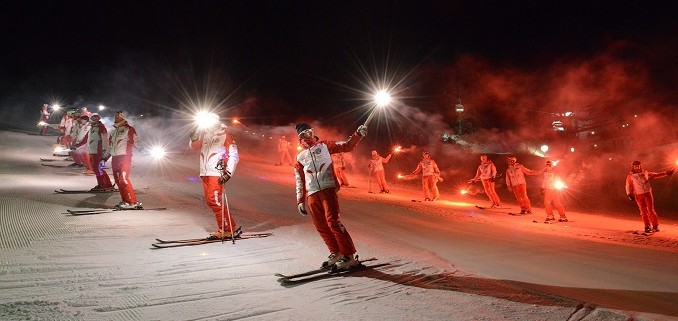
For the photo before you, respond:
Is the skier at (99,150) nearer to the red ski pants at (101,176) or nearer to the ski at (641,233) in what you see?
the red ski pants at (101,176)

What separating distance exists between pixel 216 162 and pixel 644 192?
11.4 m

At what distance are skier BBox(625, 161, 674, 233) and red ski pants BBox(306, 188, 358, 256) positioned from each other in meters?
9.89

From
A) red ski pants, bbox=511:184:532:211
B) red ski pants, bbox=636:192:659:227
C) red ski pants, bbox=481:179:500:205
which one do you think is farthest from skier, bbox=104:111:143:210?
red ski pants, bbox=636:192:659:227

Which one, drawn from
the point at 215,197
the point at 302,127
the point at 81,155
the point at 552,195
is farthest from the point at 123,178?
the point at 552,195

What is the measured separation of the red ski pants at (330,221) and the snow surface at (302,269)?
0.41 m

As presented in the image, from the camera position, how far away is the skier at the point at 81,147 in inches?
582

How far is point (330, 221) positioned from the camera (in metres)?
5.73

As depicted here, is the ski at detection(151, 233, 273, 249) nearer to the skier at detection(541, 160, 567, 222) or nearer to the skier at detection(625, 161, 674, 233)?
the skier at detection(541, 160, 567, 222)

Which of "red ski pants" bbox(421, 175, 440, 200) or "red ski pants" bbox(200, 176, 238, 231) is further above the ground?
"red ski pants" bbox(421, 175, 440, 200)

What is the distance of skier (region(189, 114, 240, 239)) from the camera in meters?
7.47

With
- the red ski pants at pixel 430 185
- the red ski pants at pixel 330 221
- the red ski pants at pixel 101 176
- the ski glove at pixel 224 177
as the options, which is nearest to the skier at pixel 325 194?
the red ski pants at pixel 330 221

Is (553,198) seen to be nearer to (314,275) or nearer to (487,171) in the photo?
(487,171)

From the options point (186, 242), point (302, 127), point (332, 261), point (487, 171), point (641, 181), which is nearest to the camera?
point (332, 261)

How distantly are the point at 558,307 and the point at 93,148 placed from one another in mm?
12351
